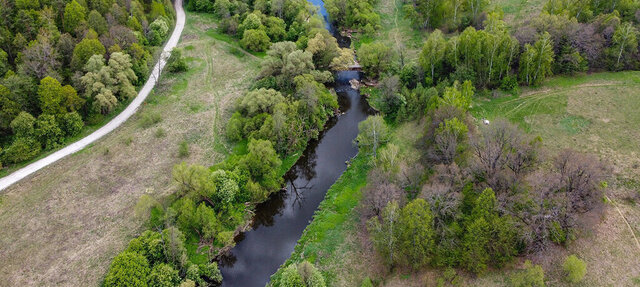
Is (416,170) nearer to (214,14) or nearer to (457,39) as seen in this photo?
(457,39)

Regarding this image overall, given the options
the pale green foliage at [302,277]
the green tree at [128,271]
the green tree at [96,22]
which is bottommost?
the pale green foliage at [302,277]

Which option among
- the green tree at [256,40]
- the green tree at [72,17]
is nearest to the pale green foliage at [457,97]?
the green tree at [256,40]

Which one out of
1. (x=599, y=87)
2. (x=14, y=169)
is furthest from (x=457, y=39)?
(x=14, y=169)

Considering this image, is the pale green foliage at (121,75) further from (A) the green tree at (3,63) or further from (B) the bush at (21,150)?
(A) the green tree at (3,63)

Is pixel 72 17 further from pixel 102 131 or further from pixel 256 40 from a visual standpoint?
pixel 256 40

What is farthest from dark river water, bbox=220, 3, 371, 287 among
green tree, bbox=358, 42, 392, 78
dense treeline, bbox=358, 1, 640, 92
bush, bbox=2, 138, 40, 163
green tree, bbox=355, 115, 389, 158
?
bush, bbox=2, 138, 40, 163

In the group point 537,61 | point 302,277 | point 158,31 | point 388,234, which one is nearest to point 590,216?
point 388,234
